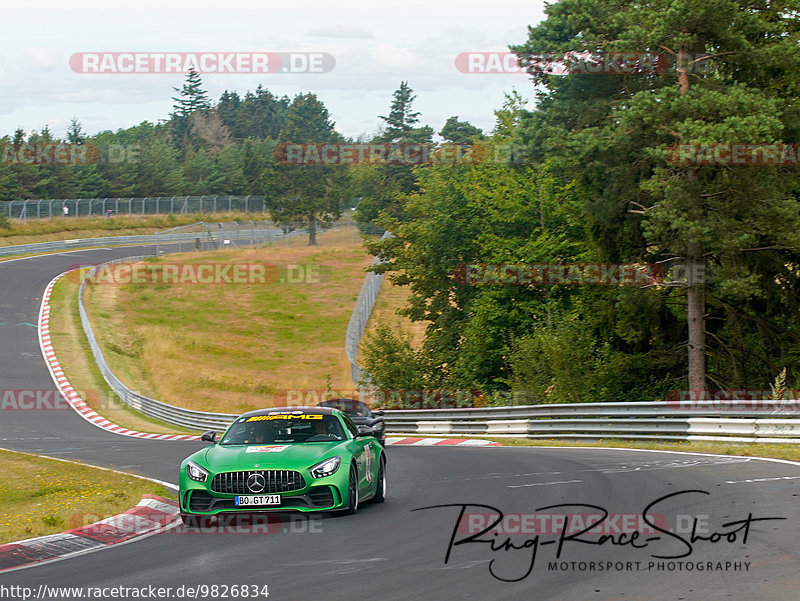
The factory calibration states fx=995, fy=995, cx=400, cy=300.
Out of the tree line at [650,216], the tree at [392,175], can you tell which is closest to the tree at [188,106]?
the tree at [392,175]

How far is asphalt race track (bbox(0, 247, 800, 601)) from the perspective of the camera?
684cm

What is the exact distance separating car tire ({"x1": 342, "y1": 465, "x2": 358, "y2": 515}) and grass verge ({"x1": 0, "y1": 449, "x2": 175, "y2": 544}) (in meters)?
2.93

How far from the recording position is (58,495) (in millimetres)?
14516

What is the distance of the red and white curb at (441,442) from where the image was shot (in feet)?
79.4

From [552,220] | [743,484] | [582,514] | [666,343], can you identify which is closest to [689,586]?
[582,514]

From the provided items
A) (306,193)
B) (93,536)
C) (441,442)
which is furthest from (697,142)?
(306,193)

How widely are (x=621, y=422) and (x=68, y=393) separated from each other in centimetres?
2639

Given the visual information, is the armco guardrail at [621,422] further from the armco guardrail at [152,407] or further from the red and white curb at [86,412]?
the armco guardrail at [152,407]

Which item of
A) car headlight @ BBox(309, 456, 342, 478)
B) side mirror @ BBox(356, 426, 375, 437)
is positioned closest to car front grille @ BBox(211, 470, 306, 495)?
car headlight @ BBox(309, 456, 342, 478)

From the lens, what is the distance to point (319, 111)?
173 meters

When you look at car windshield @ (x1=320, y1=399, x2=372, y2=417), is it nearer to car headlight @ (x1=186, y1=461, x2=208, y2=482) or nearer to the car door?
the car door

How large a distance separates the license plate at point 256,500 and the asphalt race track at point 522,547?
331 mm

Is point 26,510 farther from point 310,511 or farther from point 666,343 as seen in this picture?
point 666,343

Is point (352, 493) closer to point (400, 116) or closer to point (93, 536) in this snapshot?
point (93, 536)
